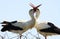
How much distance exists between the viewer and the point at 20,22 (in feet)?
30.6

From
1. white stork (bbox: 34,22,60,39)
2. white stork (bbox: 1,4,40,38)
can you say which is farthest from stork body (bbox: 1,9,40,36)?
white stork (bbox: 34,22,60,39)

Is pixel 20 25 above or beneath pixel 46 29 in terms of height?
above

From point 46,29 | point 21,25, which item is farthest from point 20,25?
point 46,29

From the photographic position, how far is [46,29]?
30.4 feet

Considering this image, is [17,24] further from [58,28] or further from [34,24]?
[58,28]

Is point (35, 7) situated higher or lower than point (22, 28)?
higher

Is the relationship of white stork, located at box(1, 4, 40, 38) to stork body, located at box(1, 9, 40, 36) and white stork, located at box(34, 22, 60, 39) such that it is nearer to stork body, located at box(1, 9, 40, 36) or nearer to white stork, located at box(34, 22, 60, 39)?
stork body, located at box(1, 9, 40, 36)

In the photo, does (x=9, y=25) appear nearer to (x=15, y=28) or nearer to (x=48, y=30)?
(x=15, y=28)

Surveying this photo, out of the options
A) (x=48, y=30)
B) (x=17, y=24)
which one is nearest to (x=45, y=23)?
(x=48, y=30)

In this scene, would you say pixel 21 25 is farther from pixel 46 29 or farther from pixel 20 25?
pixel 46 29

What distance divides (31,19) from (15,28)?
0.57 metres

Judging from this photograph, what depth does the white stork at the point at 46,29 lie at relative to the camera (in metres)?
9.17

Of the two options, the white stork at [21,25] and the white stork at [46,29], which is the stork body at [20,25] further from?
the white stork at [46,29]

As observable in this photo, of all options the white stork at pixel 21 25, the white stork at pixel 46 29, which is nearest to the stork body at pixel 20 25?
the white stork at pixel 21 25
